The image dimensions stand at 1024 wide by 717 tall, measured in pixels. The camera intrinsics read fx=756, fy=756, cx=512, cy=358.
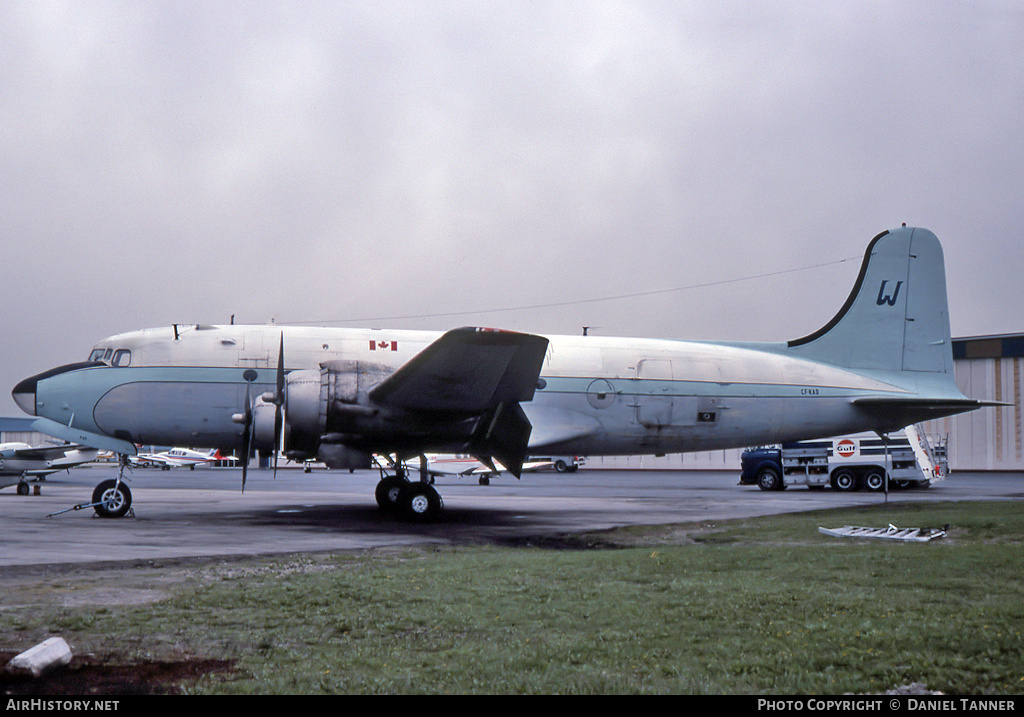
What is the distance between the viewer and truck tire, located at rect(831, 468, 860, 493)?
30.3 m

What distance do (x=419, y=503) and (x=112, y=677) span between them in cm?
1210

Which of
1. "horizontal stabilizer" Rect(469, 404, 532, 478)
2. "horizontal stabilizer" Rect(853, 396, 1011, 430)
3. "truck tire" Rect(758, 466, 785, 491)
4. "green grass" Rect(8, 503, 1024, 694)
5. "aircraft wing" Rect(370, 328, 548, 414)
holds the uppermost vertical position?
"aircraft wing" Rect(370, 328, 548, 414)

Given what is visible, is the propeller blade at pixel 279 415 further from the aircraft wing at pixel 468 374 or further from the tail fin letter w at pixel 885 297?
the tail fin letter w at pixel 885 297

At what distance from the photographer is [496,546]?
12.6 m

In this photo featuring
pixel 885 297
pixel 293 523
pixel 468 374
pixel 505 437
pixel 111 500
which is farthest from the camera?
pixel 885 297

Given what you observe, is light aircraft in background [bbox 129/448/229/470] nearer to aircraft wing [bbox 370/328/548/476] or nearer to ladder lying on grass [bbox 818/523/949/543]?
aircraft wing [bbox 370/328/548/476]

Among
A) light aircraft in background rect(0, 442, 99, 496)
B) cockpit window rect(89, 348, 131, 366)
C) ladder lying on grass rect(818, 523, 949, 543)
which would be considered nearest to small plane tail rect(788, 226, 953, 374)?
ladder lying on grass rect(818, 523, 949, 543)

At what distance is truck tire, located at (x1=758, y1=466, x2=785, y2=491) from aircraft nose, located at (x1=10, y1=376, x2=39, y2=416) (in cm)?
2627

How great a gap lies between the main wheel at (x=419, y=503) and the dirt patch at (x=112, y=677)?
459 inches

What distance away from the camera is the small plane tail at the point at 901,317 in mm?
20078

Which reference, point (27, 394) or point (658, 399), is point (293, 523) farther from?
point (658, 399)

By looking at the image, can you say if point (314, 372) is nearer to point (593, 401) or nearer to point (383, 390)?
point (383, 390)

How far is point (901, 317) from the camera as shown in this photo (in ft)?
66.0

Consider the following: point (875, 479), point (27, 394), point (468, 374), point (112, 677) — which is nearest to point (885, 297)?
point (468, 374)
